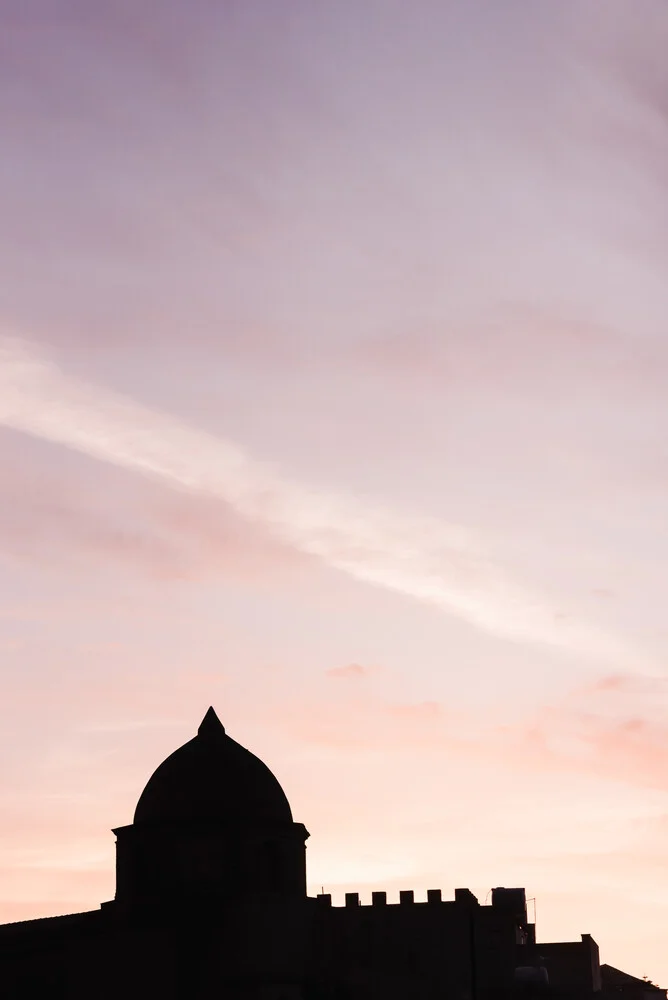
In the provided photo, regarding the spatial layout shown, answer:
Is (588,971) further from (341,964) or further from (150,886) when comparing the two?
(150,886)

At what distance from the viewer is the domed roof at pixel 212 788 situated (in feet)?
194

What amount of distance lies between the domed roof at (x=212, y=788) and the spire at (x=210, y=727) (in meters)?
0.06

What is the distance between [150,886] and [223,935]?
3638 millimetres

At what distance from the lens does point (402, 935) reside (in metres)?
61.7

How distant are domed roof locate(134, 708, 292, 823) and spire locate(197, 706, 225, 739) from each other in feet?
0.19

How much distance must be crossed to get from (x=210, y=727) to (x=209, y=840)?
5552 millimetres

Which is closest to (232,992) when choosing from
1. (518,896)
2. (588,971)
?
(518,896)

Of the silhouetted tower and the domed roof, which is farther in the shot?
the domed roof

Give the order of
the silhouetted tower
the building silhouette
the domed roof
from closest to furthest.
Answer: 1. the building silhouette
2. the silhouetted tower
3. the domed roof

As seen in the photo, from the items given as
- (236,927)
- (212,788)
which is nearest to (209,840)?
(212,788)

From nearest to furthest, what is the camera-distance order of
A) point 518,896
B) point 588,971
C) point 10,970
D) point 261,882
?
point 10,970, point 261,882, point 518,896, point 588,971

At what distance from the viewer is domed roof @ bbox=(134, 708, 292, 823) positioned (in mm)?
59000

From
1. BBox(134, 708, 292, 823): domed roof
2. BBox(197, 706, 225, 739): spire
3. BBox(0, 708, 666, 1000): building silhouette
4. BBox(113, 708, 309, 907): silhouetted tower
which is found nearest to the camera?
BBox(0, 708, 666, 1000): building silhouette

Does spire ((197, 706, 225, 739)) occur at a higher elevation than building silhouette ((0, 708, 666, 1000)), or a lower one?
higher
